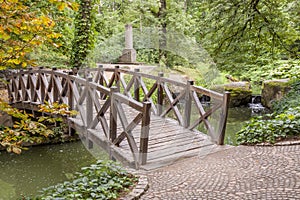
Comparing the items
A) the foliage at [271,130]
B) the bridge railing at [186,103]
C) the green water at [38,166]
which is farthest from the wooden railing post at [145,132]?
the green water at [38,166]

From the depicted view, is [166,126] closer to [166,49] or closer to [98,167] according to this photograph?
[166,49]

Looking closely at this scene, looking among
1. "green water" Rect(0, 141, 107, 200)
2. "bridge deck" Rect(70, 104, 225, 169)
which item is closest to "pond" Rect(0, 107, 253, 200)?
"green water" Rect(0, 141, 107, 200)

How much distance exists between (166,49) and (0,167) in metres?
5.79

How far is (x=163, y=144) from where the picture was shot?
17.6ft

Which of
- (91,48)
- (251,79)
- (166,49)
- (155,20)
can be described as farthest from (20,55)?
(251,79)

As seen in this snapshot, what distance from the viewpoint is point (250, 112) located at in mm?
11797

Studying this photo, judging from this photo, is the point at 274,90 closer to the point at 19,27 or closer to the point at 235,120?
the point at 235,120

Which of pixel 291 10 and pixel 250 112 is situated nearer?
pixel 291 10

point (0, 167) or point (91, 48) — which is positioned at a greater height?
point (91, 48)

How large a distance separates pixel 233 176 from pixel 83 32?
9.72 metres

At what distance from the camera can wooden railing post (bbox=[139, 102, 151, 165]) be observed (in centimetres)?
439

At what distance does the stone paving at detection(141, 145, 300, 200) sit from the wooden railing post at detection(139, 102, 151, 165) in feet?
0.93

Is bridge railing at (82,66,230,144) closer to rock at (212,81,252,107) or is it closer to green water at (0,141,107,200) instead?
green water at (0,141,107,200)

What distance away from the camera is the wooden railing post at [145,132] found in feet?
14.4
